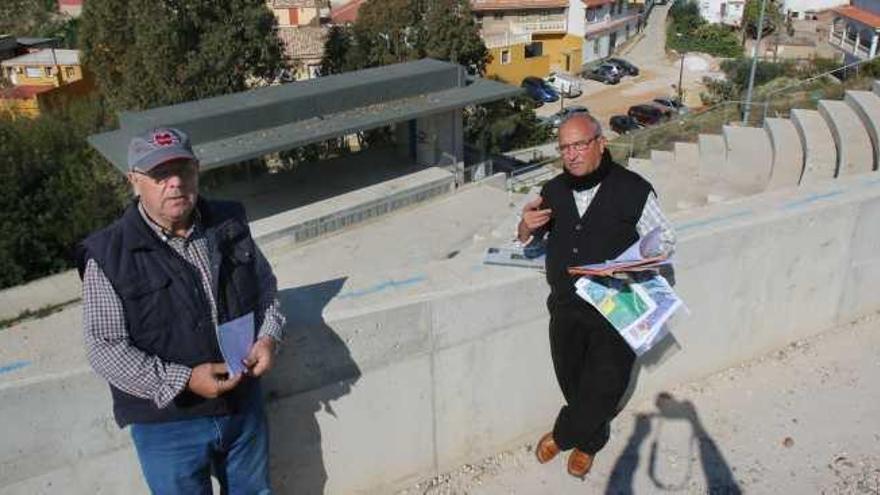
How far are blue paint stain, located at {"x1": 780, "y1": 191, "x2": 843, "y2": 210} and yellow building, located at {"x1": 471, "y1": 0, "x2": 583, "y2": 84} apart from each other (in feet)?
138

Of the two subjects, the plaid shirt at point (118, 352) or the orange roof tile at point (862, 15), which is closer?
the plaid shirt at point (118, 352)

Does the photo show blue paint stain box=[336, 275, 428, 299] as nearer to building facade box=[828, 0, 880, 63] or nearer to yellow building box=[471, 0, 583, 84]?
yellow building box=[471, 0, 583, 84]

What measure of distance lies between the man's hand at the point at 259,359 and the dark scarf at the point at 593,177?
5.26 feet

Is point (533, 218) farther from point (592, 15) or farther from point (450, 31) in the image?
point (592, 15)

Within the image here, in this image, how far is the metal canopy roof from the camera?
17.8m

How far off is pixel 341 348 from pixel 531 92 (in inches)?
1676

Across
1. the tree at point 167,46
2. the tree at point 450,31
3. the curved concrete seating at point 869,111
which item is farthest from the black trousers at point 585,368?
the tree at point 450,31

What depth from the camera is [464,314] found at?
337cm

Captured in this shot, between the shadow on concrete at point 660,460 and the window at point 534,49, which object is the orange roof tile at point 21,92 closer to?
the window at point 534,49

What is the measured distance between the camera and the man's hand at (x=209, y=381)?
2.45 m

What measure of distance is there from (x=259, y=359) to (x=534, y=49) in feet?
163

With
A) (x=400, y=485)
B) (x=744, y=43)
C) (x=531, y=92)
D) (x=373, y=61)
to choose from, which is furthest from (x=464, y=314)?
(x=744, y=43)

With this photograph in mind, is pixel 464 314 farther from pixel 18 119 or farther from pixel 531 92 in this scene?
pixel 531 92

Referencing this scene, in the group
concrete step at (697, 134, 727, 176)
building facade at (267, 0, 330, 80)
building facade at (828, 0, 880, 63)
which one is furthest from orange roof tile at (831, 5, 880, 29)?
concrete step at (697, 134, 727, 176)
